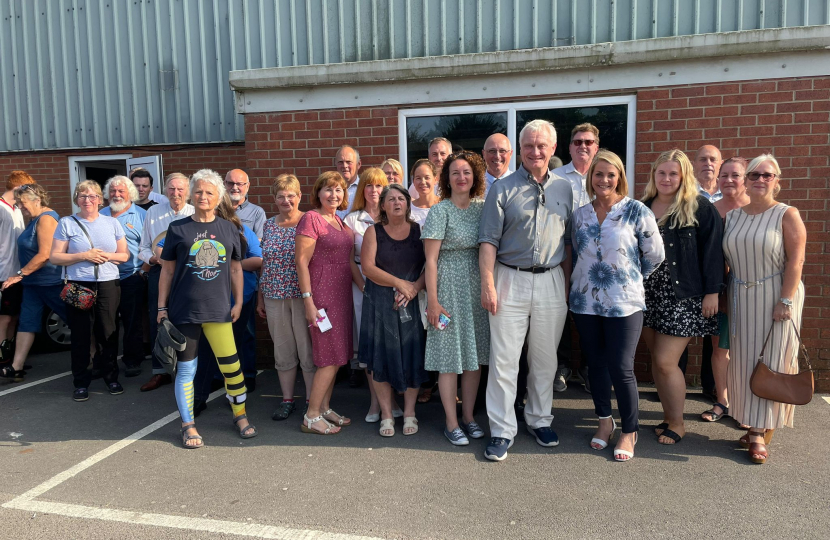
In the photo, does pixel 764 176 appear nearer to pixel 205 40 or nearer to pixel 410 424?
pixel 410 424

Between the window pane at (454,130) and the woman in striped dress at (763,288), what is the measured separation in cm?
238

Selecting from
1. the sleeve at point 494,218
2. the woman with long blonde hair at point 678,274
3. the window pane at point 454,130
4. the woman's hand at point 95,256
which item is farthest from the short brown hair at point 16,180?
the woman with long blonde hair at point 678,274

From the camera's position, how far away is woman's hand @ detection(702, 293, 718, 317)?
3.81 meters

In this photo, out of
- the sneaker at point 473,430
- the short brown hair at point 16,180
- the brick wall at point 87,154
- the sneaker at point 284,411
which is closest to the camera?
the sneaker at point 473,430

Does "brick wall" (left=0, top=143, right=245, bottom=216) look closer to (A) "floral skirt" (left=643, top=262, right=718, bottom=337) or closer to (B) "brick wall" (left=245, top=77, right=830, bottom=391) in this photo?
(B) "brick wall" (left=245, top=77, right=830, bottom=391)

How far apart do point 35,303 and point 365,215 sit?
3544mm

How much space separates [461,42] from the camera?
630 centimetres

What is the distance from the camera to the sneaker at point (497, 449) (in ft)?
12.1

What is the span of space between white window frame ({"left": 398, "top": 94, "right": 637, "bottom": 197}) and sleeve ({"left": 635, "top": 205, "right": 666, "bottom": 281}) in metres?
1.74

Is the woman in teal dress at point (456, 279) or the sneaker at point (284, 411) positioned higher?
the woman in teal dress at point (456, 279)

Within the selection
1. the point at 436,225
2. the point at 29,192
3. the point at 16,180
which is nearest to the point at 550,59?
the point at 436,225

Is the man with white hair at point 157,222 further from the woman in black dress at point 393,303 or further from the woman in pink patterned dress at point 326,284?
the woman in black dress at point 393,303

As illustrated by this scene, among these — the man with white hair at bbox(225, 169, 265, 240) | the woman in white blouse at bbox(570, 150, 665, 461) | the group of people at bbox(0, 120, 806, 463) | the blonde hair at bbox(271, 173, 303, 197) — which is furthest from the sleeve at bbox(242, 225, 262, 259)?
the woman in white blouse at bbox(570, 150, 665, 461)

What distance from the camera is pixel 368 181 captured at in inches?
170
